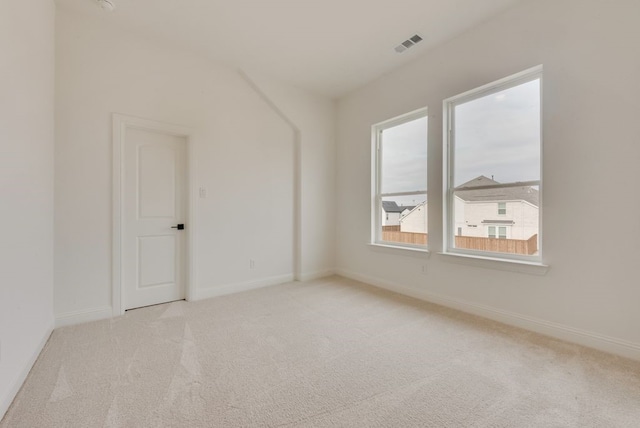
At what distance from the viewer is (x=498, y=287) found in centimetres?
261

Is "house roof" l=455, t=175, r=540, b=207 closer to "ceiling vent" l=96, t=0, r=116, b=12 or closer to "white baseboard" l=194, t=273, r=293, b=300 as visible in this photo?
"white baseboard" l=194, t=273, r=293, b=300

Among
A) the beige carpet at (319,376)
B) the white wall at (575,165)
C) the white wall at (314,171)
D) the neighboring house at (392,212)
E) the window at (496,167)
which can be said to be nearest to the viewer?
the beige carpet at (319,376)

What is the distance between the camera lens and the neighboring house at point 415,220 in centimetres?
339

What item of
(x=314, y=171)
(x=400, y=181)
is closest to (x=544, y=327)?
(x=400, y=181)

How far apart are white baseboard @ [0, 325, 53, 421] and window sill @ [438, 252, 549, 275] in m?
3.54

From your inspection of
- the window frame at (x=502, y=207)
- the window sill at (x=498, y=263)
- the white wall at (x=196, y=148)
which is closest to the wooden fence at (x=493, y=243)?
the window sill at (x=498, y=263)

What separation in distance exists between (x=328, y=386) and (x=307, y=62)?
11.6 feet

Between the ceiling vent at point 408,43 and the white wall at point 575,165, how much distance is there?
0.36 m

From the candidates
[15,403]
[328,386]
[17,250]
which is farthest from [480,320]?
[17,250]

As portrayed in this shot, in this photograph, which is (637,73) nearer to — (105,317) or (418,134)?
(418,134)

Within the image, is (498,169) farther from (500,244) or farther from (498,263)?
(498,263)

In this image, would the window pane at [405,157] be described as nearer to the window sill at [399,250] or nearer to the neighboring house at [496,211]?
the neighboring house at [496,211]

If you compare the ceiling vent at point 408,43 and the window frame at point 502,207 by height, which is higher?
the ceiling vent at point 408,43

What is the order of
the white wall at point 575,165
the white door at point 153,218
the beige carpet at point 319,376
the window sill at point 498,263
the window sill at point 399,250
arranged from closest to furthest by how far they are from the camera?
1. the beige carpet at point 319,376
2. the white wall at point 575,165
3. the window sill at point 498,263
4. the white door at point 153,218
5. the window sill at point 399,250
